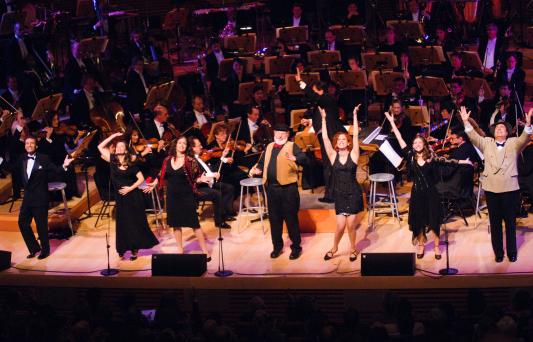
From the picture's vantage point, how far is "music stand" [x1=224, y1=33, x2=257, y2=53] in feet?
48.0

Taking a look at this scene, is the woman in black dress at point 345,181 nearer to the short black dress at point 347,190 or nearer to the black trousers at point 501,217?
the short black dress at point 347,190

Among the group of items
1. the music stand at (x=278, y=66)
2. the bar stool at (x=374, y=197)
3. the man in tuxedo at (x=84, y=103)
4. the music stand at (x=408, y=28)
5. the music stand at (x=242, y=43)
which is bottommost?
the bar stool at (x=374, y=197)

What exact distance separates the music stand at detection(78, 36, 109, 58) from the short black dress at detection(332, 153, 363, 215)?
200 inches

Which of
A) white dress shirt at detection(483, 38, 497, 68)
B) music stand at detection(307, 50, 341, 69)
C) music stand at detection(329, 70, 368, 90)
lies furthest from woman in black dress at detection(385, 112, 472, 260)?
white dress shirt at detection(483, 38, 497, 68)

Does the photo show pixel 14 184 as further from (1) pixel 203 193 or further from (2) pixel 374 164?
(2) pixel 374 164

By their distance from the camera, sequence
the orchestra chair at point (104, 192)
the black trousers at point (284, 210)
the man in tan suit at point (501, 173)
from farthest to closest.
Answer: the orchestra chair at point (104, 192) → the black trousers at point (284, 210) → the man in tan suit at point (501, 173)

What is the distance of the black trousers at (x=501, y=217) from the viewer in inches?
405

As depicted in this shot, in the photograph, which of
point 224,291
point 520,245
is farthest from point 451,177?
point 224,291

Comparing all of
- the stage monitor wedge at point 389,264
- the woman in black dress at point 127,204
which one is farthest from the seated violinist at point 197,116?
the stage monitor wedge at point 389,264

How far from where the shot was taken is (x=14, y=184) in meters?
12.9

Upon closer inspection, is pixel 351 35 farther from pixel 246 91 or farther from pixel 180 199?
pixel 180 199

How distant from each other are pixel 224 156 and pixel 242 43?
339 cm

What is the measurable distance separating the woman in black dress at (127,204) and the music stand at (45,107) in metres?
1.69

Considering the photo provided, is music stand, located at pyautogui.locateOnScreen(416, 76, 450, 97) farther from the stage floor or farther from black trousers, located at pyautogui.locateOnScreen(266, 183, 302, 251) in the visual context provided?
black trousers, located at pyautogui.locateOnScreen(266, 183, 302, 251)
